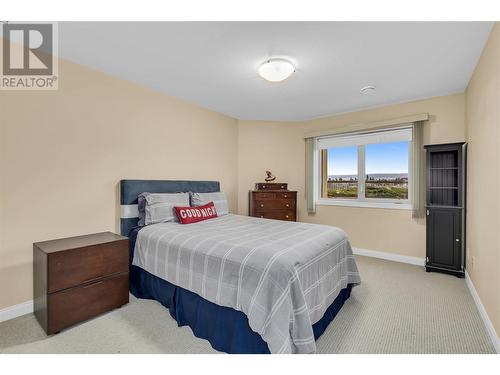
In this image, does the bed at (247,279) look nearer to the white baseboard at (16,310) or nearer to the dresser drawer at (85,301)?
the dresser drawer at (85,301)

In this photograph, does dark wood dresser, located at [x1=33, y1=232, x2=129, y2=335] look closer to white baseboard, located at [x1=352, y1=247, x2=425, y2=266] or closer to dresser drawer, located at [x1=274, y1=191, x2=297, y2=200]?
dresser drawer, located at [x1=274, y1=191, x2=297, y2=200]

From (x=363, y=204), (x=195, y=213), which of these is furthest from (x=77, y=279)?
(x=363, y=204)

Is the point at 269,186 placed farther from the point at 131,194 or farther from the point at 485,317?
the point at 485,317

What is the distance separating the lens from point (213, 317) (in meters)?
1.73

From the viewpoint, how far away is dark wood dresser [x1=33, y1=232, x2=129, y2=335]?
1.83 meters

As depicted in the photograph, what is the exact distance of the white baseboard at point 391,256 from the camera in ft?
11.3

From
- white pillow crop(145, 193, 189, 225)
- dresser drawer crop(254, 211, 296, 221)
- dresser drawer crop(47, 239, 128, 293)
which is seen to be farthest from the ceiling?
dresser drawer crop(254, 211, 296, 221)

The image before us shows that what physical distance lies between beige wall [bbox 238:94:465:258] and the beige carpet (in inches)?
47.5

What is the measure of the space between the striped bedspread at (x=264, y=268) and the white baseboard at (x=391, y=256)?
5.52 feet

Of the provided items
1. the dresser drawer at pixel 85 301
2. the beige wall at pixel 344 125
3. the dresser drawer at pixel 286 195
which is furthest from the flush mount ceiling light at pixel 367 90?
the dresser drawer at pixel 85 301

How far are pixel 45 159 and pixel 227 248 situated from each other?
198 cm

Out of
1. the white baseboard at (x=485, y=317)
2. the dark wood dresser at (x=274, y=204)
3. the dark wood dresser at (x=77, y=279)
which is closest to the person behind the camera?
the white baseboard at (x=485, y=317)

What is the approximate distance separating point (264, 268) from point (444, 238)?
2.87 meters
